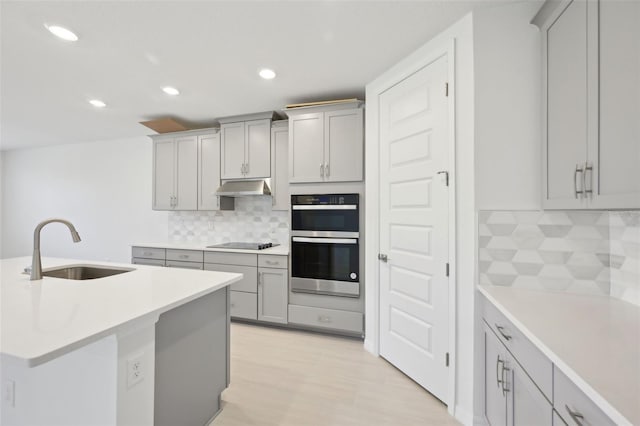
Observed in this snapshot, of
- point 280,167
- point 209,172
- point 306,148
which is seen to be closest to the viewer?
point 306,148

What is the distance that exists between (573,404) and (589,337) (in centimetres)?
31

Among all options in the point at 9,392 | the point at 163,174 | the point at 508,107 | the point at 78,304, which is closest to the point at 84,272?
the point at 9,392

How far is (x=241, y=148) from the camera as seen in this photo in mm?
3443

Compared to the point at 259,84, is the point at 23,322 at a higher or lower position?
lower

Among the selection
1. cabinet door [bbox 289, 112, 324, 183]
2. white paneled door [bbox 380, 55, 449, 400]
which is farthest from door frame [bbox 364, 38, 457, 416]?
cabinet door [bbox 289, 112, 324, 183]

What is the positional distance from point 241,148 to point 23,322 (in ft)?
8.92

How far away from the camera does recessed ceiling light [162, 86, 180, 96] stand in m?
2.79

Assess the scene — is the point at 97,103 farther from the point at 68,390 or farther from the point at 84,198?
the point at 68,390

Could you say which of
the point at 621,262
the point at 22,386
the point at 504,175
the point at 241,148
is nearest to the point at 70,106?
the point at 241,148

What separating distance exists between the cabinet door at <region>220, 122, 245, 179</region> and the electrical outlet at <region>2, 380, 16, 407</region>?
252 centimetres

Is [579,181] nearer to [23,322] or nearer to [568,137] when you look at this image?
[568,137]

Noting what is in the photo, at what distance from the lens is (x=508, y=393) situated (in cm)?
122

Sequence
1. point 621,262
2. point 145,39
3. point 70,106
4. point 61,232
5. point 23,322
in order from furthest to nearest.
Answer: point 61,232 → point 70,106 → point 145,39 → point 621,262 → point 23,322

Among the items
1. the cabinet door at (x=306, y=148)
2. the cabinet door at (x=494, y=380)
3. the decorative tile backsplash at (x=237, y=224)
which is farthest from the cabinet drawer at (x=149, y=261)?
the cabinet door at (x=494, y=380)
